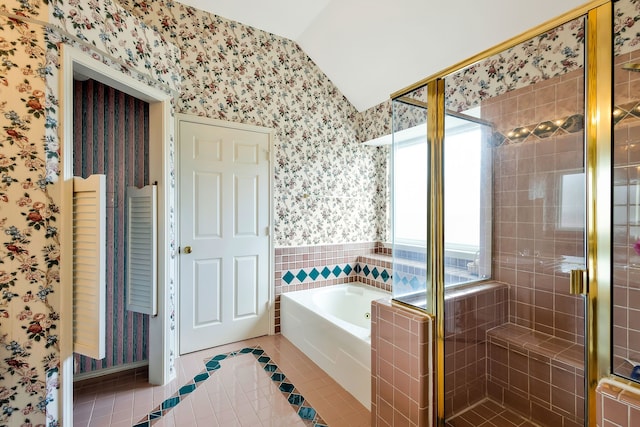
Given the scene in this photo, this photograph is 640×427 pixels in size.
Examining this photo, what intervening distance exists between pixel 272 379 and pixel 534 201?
2.23 meters

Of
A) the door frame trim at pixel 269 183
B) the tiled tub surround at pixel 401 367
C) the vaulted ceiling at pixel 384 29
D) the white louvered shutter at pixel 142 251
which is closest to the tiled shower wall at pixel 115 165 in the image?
the white louvered shutter at pixel 142 251

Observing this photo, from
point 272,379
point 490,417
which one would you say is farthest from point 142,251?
point 490,417

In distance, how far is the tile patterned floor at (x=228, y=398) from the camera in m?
1.81

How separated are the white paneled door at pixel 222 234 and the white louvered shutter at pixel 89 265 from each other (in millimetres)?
1027

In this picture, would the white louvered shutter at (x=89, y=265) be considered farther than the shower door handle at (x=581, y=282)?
Yes

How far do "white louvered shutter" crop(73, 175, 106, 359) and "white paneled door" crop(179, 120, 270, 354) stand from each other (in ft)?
3.37

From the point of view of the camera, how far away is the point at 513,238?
6.68 feet

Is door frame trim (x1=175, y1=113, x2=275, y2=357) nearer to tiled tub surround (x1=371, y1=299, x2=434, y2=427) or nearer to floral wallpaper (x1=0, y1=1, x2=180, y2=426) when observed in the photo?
floral wallpaper (x1=0, y1=1, x2=180, y2=426)

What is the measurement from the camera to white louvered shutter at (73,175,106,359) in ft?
5.02

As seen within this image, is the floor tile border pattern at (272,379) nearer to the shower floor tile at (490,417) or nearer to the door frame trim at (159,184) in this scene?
the door frame trim at (159,184)

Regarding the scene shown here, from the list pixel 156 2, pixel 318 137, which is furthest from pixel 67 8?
pixel 318 137

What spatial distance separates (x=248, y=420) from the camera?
70.9 inches

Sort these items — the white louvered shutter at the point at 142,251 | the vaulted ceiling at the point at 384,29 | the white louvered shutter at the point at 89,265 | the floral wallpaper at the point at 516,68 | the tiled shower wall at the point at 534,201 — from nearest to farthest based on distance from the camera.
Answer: the floral wallpaper at the point at 516,68 → the white louvered shutter at the point at 89,265 → the tiled shower wall at the point at 534,201 → the vaulted ceiling at the point at 384,29 → the white louvered shutter at the point at 142,251

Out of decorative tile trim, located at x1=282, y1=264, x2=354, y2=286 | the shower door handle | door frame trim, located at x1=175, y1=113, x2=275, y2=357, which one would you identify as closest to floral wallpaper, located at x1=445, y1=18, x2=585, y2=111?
the shower door handle
